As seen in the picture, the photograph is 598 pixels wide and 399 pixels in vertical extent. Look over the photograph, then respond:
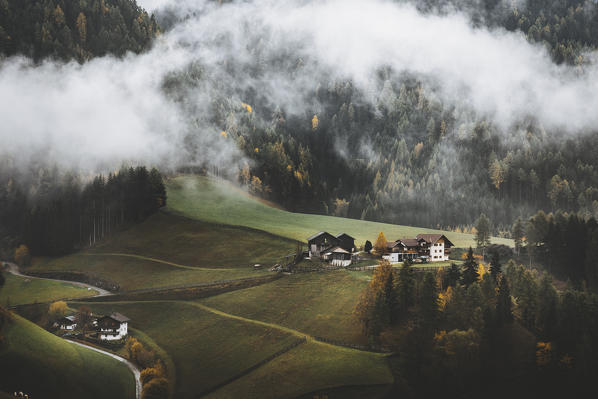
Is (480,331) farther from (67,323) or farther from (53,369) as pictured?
(67,323)

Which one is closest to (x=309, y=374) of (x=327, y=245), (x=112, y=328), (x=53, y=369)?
(x=53, y=369)

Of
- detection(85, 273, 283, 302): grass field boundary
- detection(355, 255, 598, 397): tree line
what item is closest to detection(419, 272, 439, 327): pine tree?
detection(355, 255, 598, 397): tree line

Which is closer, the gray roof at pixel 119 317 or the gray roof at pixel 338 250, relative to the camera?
the gray roof at pixel 119 317

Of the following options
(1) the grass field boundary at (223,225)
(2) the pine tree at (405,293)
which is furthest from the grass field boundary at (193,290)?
(2) the pine tree at (405,293)

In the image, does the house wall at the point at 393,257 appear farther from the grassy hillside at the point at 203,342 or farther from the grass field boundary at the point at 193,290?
the grassy hillside at the point at 203,342

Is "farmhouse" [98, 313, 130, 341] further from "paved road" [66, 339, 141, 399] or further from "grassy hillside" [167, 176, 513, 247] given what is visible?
"grassy hillside" [167, 176, 513, 247]

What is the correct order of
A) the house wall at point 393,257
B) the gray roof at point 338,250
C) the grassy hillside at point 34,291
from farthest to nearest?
the grassy hillside at point 34,291 < the gray roof at point 338,250 < the house wall at point 393,257
